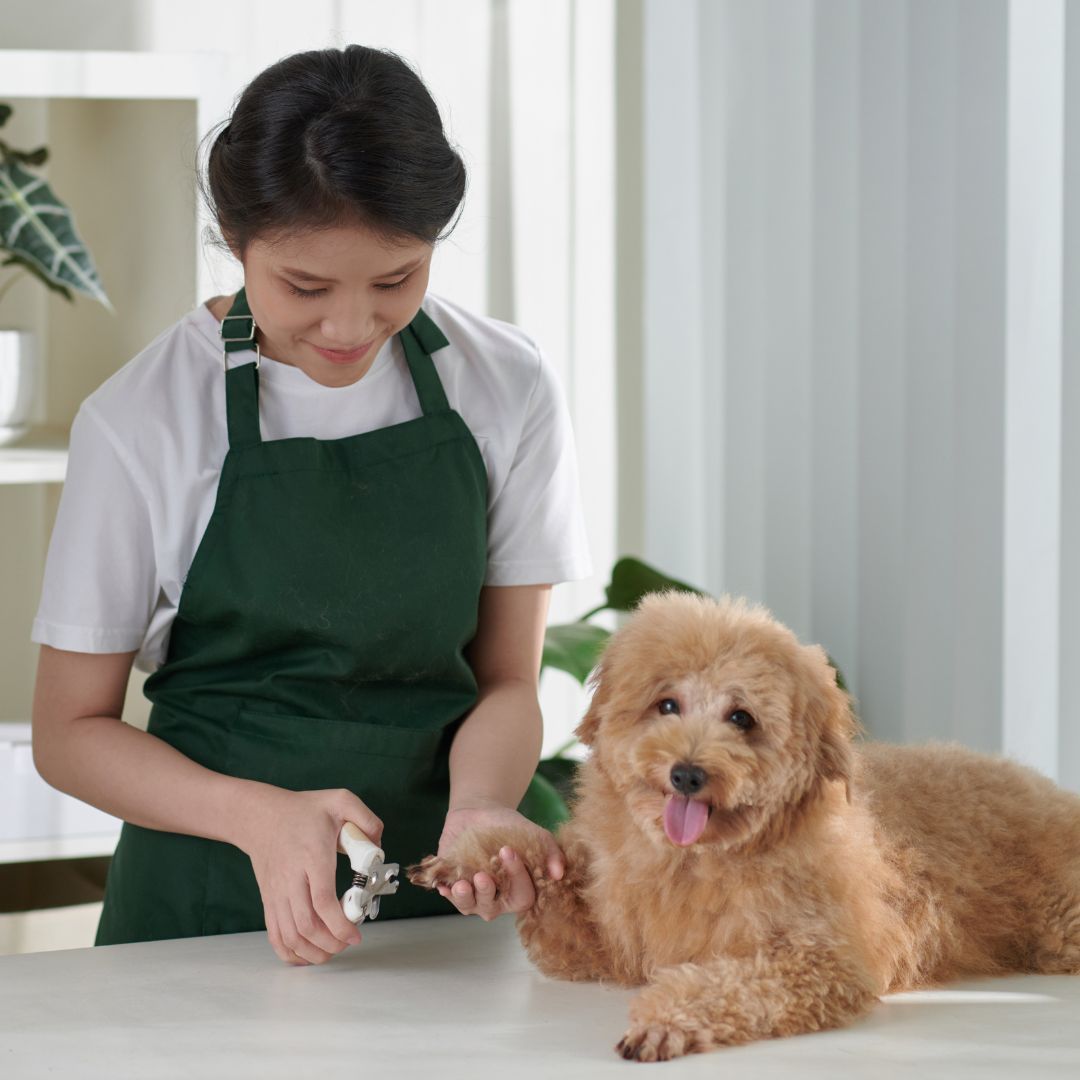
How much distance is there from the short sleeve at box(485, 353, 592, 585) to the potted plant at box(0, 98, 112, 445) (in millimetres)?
1132

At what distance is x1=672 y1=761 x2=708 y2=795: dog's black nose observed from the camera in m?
0.89

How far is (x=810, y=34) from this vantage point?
Answer: 6.86ft

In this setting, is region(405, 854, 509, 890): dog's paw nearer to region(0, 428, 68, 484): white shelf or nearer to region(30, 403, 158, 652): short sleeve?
region(30, 403, 158, 652): short sleeve

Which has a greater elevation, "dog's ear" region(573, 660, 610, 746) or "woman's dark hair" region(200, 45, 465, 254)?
"woman's dark hair" region(200, 45, 465, 254)

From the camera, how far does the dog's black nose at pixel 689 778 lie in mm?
888

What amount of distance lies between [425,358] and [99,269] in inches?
50.8

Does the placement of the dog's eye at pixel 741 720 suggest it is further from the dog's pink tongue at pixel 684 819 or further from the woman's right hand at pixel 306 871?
the woman's right hand at pixel 306 871

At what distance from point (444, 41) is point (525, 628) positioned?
66.6 inches

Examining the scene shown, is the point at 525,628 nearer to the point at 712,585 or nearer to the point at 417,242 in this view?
the point at 417,242

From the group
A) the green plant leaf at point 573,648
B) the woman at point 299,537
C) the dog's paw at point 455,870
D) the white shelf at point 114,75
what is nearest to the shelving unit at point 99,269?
the white shelf at point 114,75

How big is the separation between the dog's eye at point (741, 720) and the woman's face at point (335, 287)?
1.45 feet

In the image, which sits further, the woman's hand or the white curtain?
the white curtain

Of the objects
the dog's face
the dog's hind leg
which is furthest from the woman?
the dog's hind leg

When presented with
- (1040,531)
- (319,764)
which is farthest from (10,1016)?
(1040,531)
